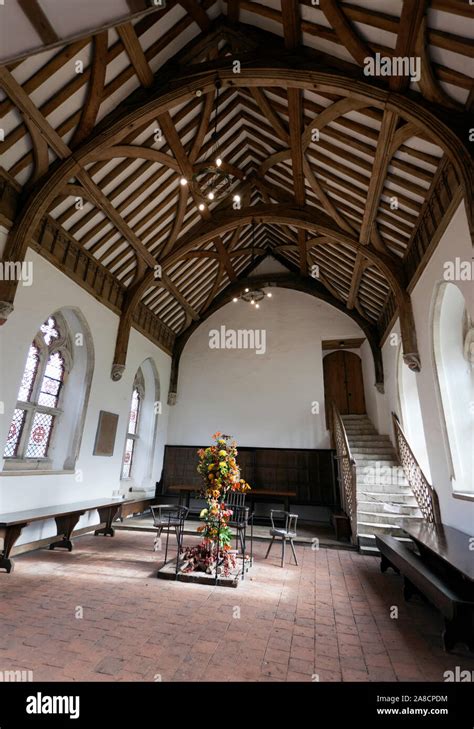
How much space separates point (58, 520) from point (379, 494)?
223 inches

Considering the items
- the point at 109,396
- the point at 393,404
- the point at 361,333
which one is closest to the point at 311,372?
the point at 361,333

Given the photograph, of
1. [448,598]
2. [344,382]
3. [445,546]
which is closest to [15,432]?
[448,598]

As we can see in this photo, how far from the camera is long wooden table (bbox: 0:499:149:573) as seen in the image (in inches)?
165

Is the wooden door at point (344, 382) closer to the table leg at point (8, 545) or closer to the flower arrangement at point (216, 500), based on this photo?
the flower arrangement at point (216, 500)

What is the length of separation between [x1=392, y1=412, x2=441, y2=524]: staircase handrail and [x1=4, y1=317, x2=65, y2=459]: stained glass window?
6.71 metres

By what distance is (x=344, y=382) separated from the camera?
1042 cm

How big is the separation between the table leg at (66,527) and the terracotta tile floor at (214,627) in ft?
2.47

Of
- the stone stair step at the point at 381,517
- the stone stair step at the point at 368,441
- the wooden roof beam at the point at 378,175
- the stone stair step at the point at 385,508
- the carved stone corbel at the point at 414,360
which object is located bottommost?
the stone stair step at the point at 381,517

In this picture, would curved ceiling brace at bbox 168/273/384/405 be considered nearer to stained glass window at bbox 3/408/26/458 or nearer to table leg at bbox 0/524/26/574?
stained glass window at bbox 3/408/26/458

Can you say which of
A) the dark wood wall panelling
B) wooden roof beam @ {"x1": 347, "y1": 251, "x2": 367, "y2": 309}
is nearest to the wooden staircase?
the dark wood wall panelling

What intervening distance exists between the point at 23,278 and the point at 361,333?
8504 mm

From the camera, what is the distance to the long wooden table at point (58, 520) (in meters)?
4.20

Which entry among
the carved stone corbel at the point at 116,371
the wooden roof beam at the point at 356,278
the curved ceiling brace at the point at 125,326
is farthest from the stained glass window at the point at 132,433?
the wooden roof beam at the point at 356,278
